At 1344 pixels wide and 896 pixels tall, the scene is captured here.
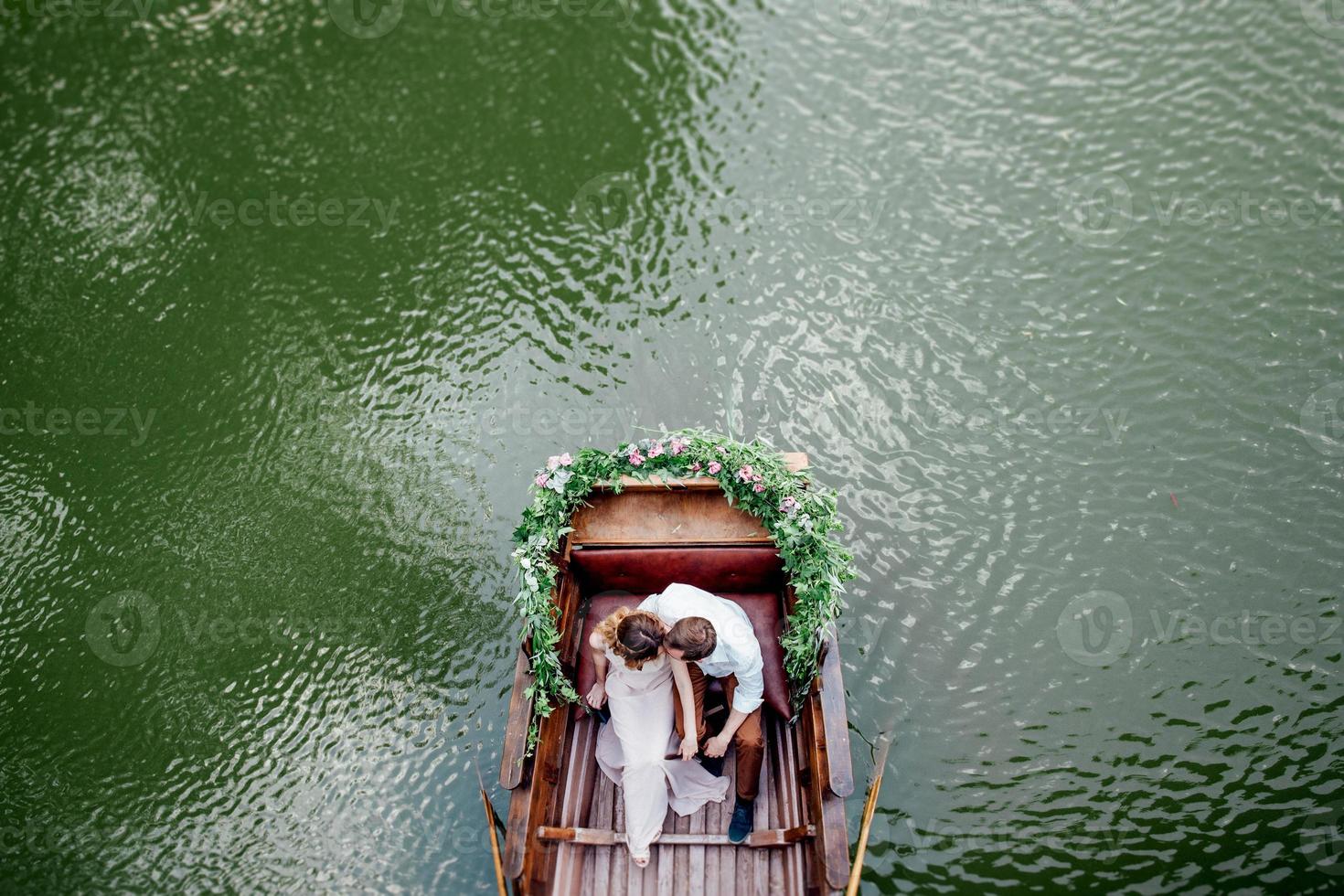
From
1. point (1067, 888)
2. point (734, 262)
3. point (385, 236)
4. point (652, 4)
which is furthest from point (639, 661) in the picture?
point (652, 4)

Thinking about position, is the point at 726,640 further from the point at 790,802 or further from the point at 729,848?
the point at 729,848

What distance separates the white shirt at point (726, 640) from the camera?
206 inches

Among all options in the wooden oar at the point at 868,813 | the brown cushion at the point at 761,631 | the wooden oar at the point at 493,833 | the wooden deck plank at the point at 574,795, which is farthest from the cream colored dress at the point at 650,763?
the wooden oar at the point at 868,813

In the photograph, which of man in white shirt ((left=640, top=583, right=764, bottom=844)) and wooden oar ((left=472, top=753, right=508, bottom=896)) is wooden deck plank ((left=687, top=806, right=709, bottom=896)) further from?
wooden oar ((left=472, top=753, right=508, bottom=896))

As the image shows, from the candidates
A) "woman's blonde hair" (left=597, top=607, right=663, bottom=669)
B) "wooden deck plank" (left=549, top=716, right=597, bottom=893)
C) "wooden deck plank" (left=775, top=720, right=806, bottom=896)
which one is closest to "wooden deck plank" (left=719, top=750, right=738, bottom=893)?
"wooden deck plank" (left=775, top=720, right=806, bottom=896)

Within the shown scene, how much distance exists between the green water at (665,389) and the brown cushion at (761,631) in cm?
95

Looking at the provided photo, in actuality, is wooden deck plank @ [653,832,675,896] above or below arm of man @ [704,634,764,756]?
below

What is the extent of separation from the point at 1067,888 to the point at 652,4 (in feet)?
33.4

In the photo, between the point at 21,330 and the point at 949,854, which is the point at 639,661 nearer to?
the point at 949,854

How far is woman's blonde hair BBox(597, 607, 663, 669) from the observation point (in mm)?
4992

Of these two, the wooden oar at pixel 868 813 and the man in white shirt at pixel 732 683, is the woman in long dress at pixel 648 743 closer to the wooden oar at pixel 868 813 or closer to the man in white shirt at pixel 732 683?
the man in white shirt at pixel 732 683

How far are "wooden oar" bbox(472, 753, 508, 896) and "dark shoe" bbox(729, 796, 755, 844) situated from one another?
4.32ft

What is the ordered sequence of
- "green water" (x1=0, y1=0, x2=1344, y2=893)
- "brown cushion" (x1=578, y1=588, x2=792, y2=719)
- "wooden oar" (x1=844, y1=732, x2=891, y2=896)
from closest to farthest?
"wooden oar" (x1=844, y1=732, x2=891, y2=896), "brown cushion" (x1=578, y1=588, x2=792, y2=719), "green water" (x1=0, y1=0, x2=1344, y2=893)

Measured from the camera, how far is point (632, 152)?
995cm
